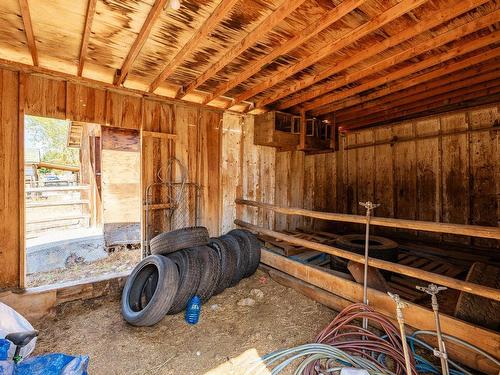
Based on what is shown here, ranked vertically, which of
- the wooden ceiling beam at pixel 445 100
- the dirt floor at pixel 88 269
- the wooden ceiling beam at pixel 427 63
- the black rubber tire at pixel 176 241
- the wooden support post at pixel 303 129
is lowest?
the dirt floor at pixel 88 269

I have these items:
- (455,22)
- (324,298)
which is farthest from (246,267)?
(455,22)

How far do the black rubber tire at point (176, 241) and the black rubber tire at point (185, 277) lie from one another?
0.35 feet

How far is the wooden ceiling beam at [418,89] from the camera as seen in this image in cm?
319

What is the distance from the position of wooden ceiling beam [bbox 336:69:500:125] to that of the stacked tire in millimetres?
3627

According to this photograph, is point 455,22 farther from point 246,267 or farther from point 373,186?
point 373,186

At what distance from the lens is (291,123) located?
4.90m

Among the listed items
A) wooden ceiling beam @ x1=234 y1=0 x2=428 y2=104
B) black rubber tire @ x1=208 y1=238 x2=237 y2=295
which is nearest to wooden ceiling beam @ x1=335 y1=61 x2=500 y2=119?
wooden ceiling beam @ x1=234 y1=0 x2=428 y2=104

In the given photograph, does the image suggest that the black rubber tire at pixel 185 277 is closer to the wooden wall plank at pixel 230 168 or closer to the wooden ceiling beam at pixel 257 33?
the wooden wall plank at pixel 230 168

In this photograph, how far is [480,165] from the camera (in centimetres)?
445

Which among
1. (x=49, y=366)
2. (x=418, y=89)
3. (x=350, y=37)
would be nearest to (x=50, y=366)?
(x=49, y=366)

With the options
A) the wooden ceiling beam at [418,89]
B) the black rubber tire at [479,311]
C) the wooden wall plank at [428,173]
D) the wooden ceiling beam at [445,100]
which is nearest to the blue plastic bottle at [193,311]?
the black rubber tire at [479,311]

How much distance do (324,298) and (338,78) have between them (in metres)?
2.95

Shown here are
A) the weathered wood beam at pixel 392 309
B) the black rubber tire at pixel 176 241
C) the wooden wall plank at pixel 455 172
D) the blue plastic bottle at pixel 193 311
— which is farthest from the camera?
the wooden wall plank at pixel 455 172

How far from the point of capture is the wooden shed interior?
217 cm
